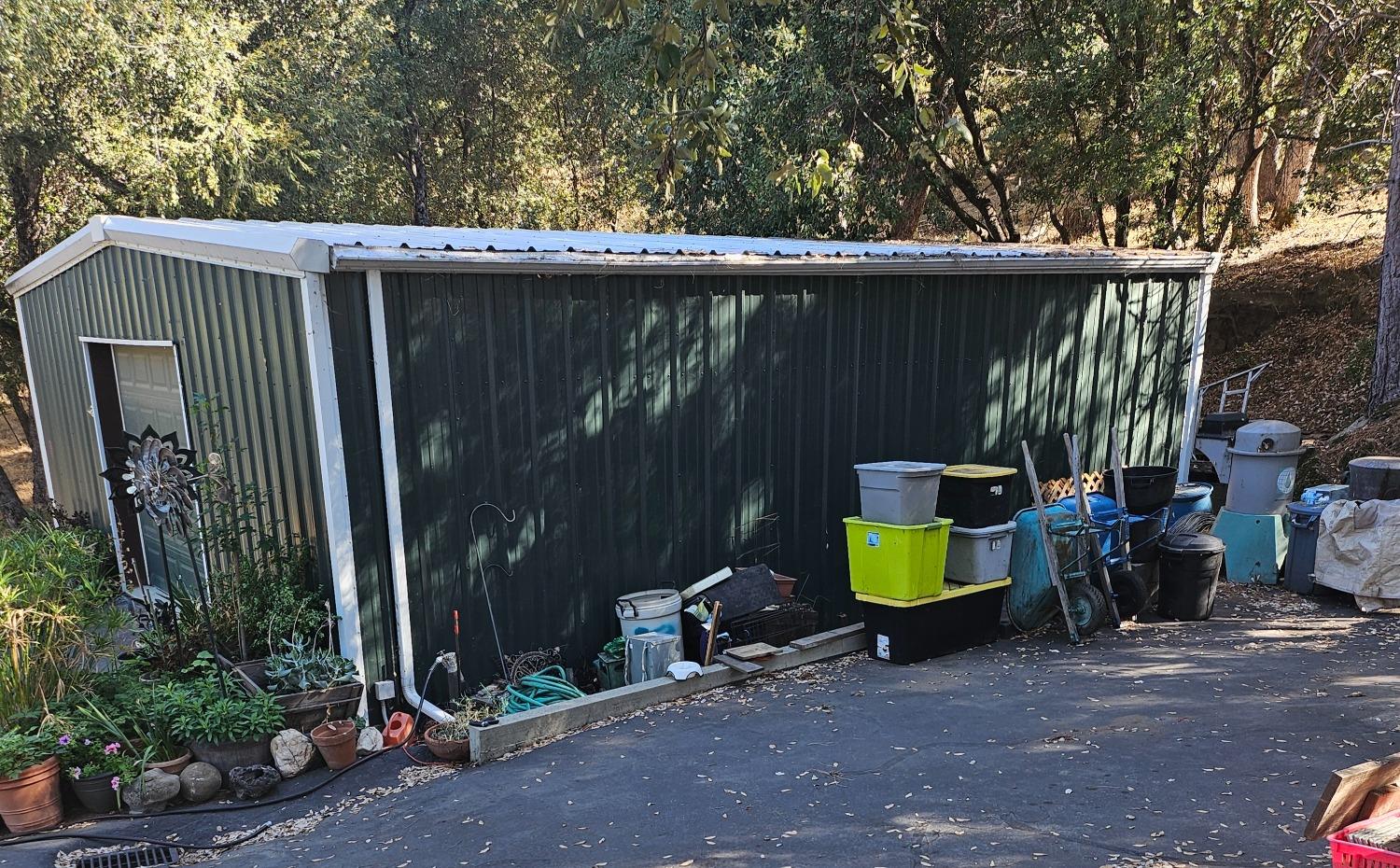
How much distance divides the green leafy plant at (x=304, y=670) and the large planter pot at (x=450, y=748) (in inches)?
27.6

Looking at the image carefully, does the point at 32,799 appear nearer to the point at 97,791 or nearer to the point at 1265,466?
the point at 97,791

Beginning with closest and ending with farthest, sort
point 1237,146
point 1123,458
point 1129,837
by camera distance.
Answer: point 1129,837 < point 1123,458 < point 1237,146

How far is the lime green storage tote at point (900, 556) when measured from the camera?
21.9ft

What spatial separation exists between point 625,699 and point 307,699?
1923mm

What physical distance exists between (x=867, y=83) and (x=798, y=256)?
7258 mm

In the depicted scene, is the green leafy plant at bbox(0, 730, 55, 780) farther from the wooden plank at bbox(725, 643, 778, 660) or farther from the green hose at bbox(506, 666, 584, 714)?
the wooden plank at bbox(725, 643, 778, 660)

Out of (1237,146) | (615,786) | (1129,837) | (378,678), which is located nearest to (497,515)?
(378,678)

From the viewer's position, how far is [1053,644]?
7.28 metres

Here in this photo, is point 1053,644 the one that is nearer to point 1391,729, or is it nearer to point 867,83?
point 1391,729

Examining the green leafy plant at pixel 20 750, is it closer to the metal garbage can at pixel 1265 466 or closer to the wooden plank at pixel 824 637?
the wooden plank at pixel 824 637

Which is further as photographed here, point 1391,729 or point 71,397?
point 71,397

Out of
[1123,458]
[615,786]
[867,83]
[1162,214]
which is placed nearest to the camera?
[615,786]

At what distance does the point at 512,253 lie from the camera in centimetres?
607

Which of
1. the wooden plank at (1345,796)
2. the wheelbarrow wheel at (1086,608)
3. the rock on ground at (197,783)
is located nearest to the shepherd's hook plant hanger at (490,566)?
the rock on ground at (197,783)
